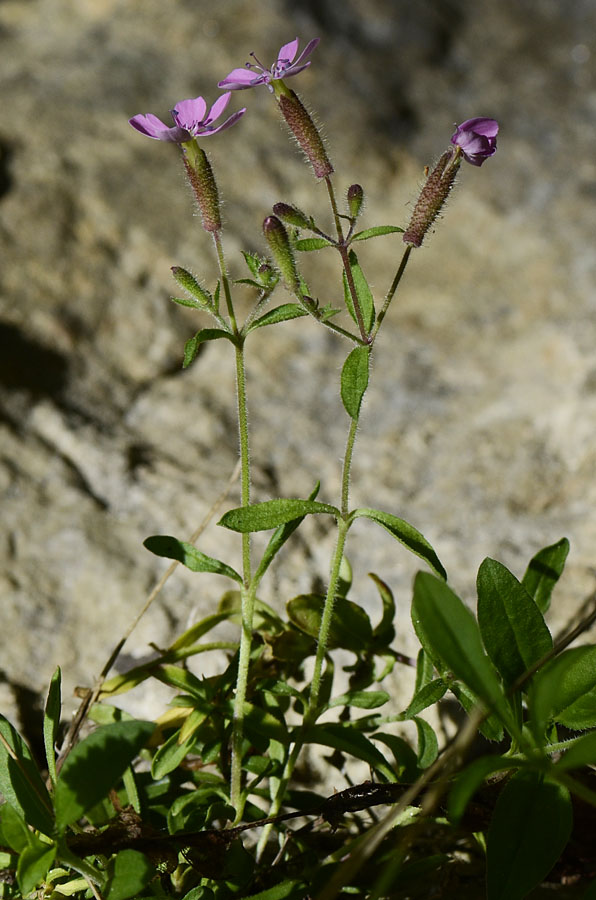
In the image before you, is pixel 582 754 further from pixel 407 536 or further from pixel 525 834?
pixel 407 536

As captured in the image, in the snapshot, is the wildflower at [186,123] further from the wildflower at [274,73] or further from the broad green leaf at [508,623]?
the broad green leaf at [508,623]

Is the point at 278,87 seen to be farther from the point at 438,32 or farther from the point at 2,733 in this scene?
the point at 438,32

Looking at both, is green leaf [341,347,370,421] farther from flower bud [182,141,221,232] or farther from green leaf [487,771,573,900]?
green leaf [487,771,573,900]

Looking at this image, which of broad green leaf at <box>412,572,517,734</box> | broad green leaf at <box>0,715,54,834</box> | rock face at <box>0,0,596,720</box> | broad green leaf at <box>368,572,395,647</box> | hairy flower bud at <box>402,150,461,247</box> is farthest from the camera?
rock face at <box>0,0,596,720</box>

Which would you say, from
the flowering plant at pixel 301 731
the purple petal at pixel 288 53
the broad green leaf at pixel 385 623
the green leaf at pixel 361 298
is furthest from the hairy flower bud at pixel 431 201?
the broad green leaf at pixel 385 623

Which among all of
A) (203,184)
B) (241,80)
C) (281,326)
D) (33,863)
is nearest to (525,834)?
(33,863)

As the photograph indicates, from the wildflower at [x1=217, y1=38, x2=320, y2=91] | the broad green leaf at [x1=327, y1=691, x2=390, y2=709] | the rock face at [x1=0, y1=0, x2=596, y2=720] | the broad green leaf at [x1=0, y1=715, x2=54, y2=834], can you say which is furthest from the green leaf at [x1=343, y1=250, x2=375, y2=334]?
the broad green leaf at [x1=0, y1=715, x2=54, y2=834]
